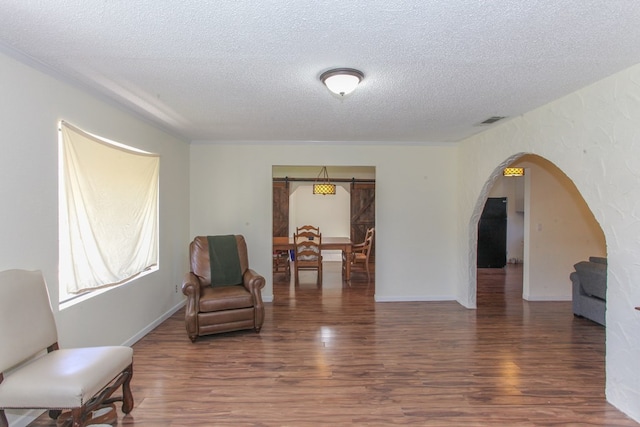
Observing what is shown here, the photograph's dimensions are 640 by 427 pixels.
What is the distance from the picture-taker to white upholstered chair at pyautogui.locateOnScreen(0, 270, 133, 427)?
1.67 meters

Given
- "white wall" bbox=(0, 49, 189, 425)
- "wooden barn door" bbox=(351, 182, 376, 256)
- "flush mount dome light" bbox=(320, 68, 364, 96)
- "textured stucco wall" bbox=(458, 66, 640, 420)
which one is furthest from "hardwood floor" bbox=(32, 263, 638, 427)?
"wooden barn door" bbox=(351, 182, 376, 256)

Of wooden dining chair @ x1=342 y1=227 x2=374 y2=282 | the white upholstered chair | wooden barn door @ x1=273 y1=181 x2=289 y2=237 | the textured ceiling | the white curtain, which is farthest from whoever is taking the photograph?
wooden barn door @ x1=273 y1=181 x2=289 y2=237

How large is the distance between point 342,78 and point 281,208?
6.27 m

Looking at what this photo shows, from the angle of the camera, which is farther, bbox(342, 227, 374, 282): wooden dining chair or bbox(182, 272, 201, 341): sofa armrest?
bbox(342, 227, 374, 282): wooden dining chair

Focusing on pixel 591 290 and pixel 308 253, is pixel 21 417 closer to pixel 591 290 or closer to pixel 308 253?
pixel 308 253

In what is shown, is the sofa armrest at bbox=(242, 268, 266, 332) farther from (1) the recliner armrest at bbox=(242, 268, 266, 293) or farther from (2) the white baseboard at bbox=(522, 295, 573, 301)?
(2) the white baseboard at bbox=(522, 295, 573, 301)

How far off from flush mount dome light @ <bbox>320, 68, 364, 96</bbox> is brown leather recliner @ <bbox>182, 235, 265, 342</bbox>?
2234 mm

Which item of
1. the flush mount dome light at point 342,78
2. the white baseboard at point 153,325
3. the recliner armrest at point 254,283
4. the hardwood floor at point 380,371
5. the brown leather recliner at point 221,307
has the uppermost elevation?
the flush mount dome light at point 342,78

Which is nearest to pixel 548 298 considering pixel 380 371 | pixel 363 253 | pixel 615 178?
pixel 363 253

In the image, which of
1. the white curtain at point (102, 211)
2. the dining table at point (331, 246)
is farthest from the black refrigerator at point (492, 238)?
the white curtain at point (102, 211)

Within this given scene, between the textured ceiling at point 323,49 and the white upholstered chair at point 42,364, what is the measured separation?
4.71 feet

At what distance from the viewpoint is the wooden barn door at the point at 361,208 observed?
8578 millimetres

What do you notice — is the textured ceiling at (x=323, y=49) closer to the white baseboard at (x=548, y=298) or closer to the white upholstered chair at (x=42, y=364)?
the white upholstered chair at (x=42, y=364)

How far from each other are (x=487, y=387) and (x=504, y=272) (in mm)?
5299
